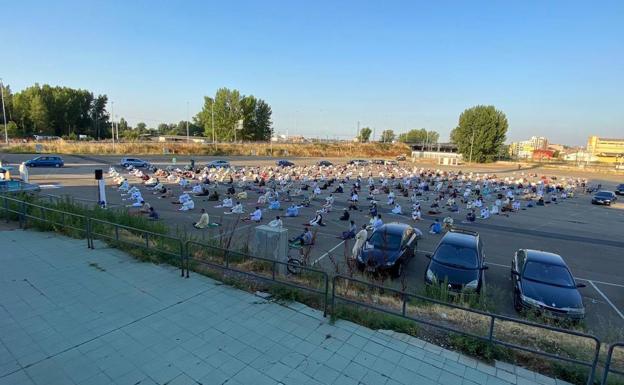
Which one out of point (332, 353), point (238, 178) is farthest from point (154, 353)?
point (238, 178)

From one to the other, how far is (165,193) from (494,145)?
8233 centimetres

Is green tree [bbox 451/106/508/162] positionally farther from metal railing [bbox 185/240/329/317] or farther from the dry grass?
metal railing [bbox 185/240/329/317]

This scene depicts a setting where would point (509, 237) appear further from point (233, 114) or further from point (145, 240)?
point (233, 114)

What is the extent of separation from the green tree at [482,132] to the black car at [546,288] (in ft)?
270

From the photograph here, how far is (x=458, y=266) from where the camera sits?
378 inches

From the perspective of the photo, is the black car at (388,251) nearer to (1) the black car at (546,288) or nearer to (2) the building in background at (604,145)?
(1) the black car at (546,288)

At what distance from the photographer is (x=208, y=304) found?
5863 millimetres

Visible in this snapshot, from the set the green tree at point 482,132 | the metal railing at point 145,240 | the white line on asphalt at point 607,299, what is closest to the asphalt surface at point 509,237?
the white line on asphalt at point 607,299

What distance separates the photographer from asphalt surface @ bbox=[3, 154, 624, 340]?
33.0ft

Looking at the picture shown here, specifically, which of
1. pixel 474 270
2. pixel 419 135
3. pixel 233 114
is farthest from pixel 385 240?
pixel 419 135

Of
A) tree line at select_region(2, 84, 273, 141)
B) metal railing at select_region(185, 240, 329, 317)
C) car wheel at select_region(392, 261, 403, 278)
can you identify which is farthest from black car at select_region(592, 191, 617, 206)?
tree line at select_region(2, 84, 273, 141)

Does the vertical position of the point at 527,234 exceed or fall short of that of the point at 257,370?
it falls short

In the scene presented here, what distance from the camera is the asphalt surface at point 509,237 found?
10062mm

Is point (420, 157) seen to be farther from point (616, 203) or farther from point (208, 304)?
point (208, 304)
